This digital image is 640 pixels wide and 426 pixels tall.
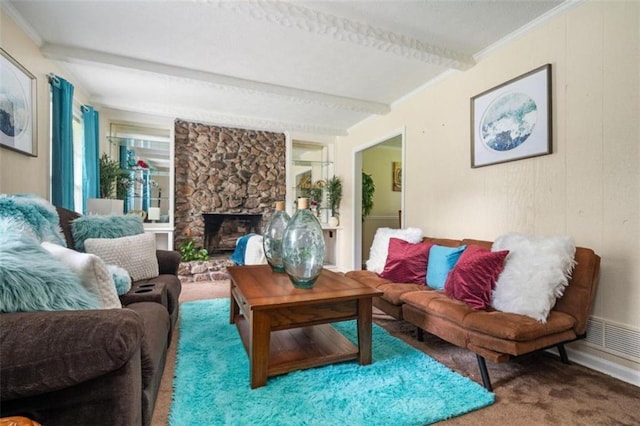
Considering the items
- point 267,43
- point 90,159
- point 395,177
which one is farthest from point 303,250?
point 395,177

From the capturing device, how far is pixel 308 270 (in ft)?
5.90

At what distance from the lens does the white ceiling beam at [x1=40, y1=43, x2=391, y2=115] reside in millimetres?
2627

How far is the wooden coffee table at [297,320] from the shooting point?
1569mm

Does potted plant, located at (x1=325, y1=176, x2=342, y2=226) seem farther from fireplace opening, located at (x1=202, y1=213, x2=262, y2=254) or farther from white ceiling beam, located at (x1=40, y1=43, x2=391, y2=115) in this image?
white ceiling beam, located at (x1=40, y1=43, x2=391, y2=115)

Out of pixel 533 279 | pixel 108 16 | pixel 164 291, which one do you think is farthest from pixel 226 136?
pixel 533 279

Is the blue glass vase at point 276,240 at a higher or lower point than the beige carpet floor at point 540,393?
higher

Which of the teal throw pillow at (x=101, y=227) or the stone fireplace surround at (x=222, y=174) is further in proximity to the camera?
the stone fireplace surround at (x=222, y=174)

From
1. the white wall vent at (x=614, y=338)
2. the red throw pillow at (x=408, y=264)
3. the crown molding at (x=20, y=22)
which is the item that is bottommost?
the white wall vent at (x=614, y=338)

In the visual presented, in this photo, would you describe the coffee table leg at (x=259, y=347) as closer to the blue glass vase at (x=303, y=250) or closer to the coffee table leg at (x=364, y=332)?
the blue glass vase at (x=303, y=250)

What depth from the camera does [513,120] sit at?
2.38m

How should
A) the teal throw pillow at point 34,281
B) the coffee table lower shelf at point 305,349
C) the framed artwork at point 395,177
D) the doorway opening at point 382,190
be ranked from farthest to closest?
the framed artwork at point 395,177, the doorway opening at point 382,190, the coffee table lower shelf at point 305,349, the teal throw pillow at point 34,281

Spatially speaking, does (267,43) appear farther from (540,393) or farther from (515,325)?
(540,393)

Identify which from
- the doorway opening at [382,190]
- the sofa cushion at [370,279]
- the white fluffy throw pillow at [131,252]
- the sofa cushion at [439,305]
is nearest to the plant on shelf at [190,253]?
the white fluffy throw pillow at [131,252]

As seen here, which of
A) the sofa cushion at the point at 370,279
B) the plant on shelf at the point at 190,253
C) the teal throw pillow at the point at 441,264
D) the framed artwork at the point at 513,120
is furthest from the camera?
the plant on shelf at the point at 190,253
